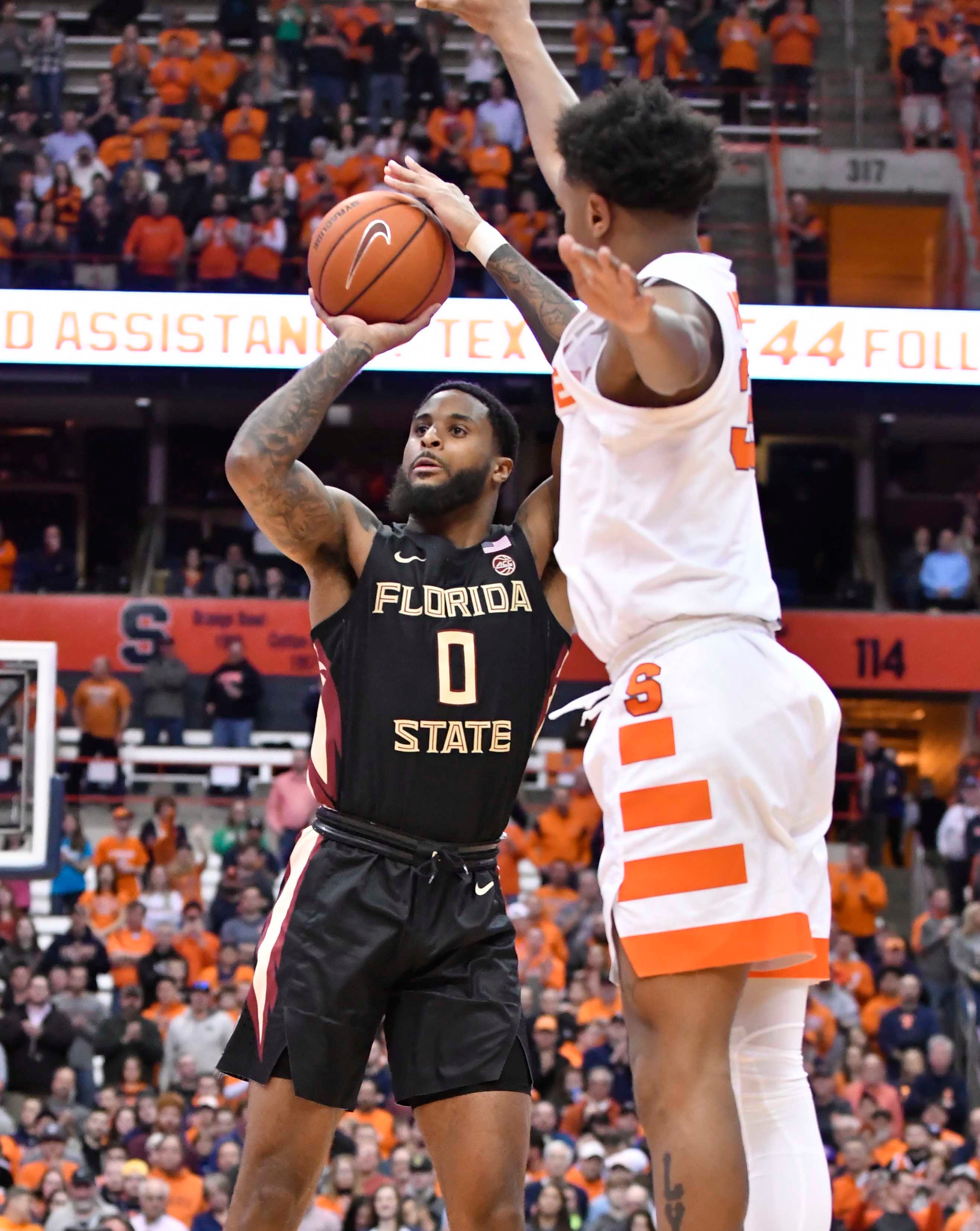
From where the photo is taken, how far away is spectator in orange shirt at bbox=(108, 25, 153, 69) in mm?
19281

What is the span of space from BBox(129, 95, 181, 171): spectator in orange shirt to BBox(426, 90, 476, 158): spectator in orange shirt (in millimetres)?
2584

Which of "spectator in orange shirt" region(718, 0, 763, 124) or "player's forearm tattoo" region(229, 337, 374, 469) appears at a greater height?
"spectator in orange shirt" region(718, 0, 763, 124)

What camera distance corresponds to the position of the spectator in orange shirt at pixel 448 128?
18344 mm

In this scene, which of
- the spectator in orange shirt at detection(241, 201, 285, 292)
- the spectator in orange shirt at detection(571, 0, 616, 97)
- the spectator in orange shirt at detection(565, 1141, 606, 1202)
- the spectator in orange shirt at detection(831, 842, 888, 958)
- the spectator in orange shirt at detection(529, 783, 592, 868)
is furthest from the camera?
→ the spectator in orange shirt at detection(571, 0, 616, 97)

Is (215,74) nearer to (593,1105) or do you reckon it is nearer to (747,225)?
(747,225)

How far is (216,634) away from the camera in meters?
17.2

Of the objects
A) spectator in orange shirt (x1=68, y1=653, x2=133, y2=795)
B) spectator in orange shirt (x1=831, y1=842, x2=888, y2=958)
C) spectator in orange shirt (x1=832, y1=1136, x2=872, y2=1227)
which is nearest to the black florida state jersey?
spectator in orange shirt (x1=832, y1=1136, x2=872, y2=1227)

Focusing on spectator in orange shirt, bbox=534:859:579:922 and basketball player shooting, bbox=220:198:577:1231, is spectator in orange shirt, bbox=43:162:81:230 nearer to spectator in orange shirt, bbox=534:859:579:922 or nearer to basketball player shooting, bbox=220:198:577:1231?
spectator in orange shirt, bbox=534:859:579:922

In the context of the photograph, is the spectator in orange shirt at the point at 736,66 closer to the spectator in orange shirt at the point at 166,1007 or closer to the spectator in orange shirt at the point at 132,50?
the spectator in orange shirt at the point at 132,50

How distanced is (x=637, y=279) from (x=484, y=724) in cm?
149

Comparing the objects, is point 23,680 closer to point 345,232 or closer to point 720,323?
point 345,232

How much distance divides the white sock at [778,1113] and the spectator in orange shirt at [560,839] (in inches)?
446

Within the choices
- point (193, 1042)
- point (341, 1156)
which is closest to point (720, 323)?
point (341, 1156)

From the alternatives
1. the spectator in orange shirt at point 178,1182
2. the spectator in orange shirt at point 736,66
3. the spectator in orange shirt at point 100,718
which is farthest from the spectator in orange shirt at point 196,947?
the spectator in orange shirt at point 736,66
